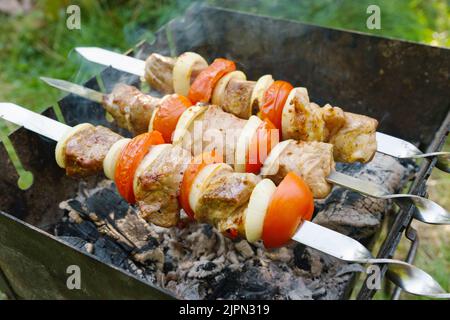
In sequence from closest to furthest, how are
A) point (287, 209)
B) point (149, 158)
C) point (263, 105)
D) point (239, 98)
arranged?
point (287, 209) → point (149, 158) → point (263, 105) → point (239, 98)

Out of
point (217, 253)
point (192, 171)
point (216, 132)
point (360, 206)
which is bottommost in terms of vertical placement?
point (217, 253)

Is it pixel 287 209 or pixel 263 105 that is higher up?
pixel 263 105

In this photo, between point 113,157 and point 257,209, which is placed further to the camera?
point 113,157

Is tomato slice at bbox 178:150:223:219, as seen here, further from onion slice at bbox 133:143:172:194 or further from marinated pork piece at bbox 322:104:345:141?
marinated pork piece at bbox 322:104:345:141

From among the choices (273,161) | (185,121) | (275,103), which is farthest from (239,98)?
(273,161)

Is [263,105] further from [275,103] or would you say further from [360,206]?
[360,206]

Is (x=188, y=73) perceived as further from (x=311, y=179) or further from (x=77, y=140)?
(x=311, y=179)

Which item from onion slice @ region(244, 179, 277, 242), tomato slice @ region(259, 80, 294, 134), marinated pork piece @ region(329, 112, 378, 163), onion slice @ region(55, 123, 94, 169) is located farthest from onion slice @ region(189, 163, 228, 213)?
onion slice @ region(55, 123, 94, 169)
